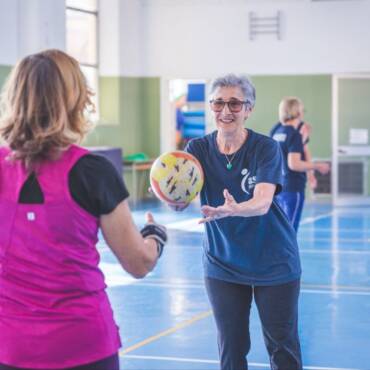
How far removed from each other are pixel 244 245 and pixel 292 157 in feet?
16.1

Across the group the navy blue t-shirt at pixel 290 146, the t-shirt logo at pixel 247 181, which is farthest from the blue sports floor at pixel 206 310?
the t-shirt logo at pixel 247 181

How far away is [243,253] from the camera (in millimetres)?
3676

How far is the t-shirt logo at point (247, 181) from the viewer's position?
3.67 m

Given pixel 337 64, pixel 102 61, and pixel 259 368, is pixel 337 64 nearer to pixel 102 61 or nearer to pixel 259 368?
pixel 102 61

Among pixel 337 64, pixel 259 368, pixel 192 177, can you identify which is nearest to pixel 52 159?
pixel 192 177

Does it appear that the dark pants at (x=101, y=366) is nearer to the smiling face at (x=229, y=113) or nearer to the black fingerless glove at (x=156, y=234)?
the black fingerless glove at (x=156, y=234)

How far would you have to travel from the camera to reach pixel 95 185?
7.48 ft

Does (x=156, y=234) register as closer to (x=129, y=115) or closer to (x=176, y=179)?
(x=176, y=179)

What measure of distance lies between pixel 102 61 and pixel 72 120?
15905mm

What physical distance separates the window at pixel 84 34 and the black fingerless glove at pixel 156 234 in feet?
49.0

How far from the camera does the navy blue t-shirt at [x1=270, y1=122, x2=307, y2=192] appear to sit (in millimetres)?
8547

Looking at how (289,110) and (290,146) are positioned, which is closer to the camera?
(290,146)

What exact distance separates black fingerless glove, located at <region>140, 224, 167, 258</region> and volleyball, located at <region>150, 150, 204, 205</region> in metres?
0.83

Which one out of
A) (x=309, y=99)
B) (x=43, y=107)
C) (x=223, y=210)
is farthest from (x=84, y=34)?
(x=43, y=107)
